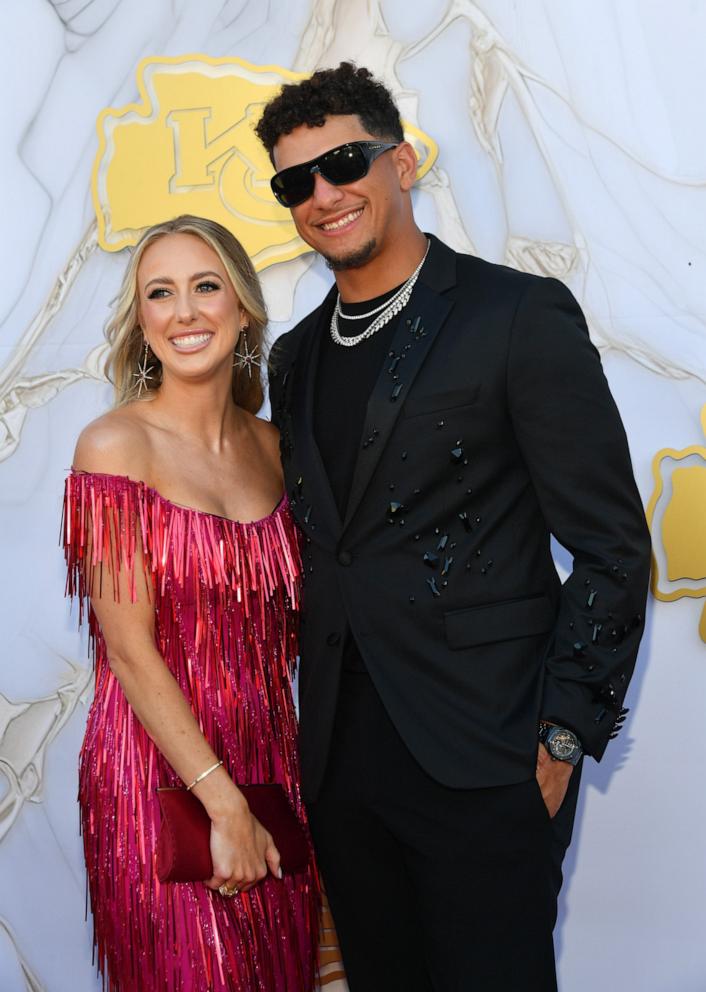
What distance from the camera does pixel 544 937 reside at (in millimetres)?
1552

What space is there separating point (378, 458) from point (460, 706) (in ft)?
1.19

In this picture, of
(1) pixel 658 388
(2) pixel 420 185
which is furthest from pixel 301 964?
(2) pixel 420 185

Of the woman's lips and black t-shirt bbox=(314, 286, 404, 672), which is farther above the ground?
the woman's lips

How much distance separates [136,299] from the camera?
6.15ft

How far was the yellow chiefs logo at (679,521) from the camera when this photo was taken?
2318 mm

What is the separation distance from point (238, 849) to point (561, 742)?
0.50 metres

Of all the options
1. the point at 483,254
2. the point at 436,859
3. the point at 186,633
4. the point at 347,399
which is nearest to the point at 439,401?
the point at 347,399

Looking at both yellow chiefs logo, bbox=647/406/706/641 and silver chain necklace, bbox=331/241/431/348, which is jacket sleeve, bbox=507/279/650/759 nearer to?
silver chain necklace, bbox=331/241/431/348

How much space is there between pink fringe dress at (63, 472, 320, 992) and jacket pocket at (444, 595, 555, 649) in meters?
0.35

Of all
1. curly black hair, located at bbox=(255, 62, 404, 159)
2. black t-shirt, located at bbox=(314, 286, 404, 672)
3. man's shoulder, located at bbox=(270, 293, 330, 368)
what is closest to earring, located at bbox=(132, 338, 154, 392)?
man's shoulder, located at bbox=(270, 293, 330, 368)

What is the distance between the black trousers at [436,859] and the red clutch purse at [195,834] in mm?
54

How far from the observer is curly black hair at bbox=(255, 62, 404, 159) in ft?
5.61

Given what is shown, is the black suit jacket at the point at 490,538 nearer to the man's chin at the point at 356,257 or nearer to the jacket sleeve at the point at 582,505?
the jacket sleeve at the point at 582,505

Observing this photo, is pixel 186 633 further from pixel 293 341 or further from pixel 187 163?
pixel 187 163
